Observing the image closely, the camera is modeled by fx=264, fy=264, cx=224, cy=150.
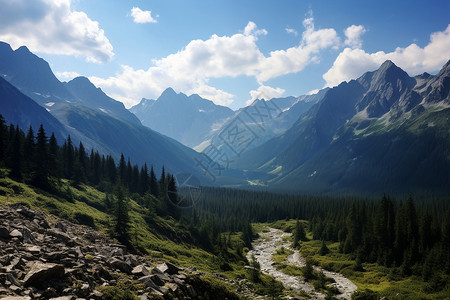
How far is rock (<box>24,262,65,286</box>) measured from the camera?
18.9 m

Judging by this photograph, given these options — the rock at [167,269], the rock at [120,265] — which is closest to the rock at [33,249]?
the rock at [120,265]

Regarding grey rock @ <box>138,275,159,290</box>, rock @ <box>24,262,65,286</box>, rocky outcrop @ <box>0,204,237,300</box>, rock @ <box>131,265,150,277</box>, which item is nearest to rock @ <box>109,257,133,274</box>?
rocky outcrop @ <box>0,204,237,300</box>

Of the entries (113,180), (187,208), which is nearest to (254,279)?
(187,208)

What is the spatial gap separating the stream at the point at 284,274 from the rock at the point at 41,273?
166 feet

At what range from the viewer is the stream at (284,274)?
199ft

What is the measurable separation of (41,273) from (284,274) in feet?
217

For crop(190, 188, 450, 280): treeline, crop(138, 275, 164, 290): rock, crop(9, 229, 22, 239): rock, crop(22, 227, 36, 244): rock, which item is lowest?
crop(190, 188, 450, 280): treeline

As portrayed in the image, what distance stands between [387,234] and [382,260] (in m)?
8.56

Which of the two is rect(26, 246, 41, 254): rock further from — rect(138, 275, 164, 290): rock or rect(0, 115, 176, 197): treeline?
rect(0, 115, 176, 197): treeline

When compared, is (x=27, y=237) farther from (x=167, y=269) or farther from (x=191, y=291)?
(x=191, y=291)

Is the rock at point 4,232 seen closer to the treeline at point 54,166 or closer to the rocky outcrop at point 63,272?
the rocky outcrop at point 63,272

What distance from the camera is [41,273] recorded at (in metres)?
19.5

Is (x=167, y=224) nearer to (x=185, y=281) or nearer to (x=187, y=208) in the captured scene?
(x=187, y=208)

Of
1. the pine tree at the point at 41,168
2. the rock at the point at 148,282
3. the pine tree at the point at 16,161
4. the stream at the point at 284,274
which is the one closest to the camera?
the rock at the point at 148,282
